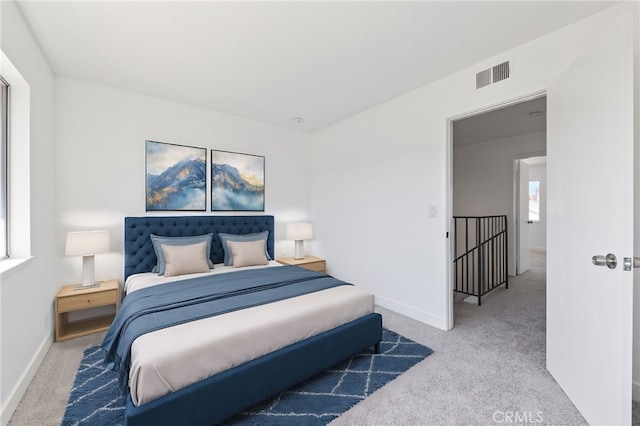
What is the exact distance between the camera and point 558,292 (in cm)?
196

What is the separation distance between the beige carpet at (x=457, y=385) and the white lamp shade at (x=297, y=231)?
181 cm

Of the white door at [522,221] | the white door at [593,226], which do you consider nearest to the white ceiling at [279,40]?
the white door at [593,226]

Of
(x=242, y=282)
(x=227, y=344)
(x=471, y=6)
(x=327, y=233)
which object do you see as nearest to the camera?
(x=227, y=344)

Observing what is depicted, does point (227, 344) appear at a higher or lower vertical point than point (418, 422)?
higher

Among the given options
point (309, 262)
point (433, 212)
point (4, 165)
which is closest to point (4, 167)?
point (4, 165)

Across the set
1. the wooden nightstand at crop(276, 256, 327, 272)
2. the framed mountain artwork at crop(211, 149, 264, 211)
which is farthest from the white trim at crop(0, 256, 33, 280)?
the wooden nightstand at crop(276, 256, 327, 272)

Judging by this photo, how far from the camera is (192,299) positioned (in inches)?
81.8

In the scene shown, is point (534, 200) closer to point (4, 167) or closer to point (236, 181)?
point (236, 181)

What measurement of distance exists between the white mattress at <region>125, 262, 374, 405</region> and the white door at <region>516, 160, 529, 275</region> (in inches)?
178

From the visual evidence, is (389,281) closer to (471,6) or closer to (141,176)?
(471,6)

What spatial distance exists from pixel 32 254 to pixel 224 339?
179 cm

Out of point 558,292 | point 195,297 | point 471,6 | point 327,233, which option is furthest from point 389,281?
point 471,6

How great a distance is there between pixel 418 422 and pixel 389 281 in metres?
1.92

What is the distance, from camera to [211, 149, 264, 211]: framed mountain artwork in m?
3.78
